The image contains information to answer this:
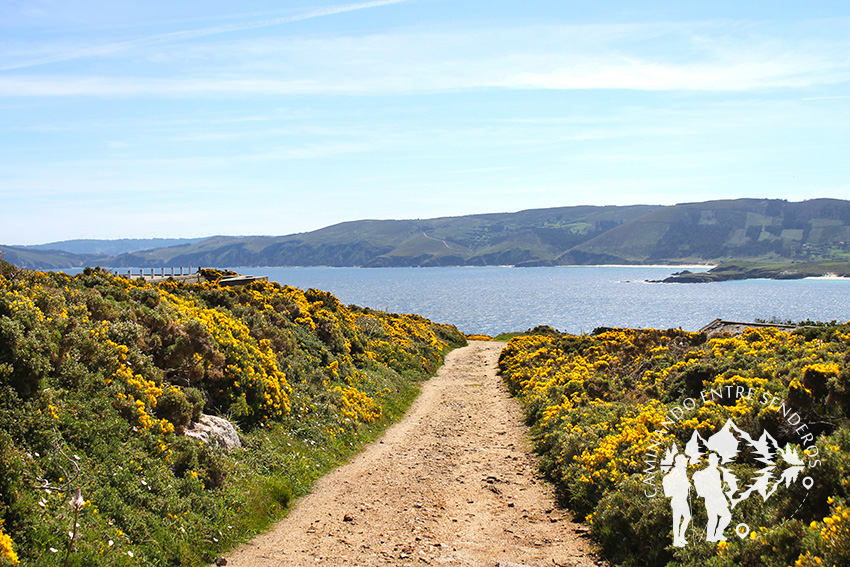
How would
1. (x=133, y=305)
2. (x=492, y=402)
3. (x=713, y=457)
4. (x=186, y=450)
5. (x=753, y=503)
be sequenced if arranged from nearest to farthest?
1. (x=753, y=503)
2. (x=713, y=457)
3. (x=186, y=450)
4. (x=133, y=305)
5. (x=492, y=402)

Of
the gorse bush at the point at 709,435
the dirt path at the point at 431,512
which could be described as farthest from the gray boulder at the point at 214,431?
the gorse bush at the point at 709,435

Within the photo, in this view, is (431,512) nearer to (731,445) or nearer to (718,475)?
(718,475)

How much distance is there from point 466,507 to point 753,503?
5.47 meters

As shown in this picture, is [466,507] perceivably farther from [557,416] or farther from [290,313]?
[290,313]

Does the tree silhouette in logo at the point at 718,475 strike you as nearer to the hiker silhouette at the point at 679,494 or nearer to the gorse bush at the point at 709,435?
the hiker silhouette at the point at 679,494

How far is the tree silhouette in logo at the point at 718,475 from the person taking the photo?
7.20 meters

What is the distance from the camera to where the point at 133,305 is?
539 inches

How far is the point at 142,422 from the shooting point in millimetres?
9719

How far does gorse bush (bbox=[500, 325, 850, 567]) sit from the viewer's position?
625cm

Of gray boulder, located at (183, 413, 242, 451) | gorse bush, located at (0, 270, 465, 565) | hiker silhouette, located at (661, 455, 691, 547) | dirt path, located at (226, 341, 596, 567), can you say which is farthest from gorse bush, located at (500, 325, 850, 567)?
gray boulder, located at (183, 413, 242, 451)

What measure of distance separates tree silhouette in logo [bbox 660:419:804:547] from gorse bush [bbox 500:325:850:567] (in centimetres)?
10

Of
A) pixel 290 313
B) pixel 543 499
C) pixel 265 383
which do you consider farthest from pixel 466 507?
pixel 290 313

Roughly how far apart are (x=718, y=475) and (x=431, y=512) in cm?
525

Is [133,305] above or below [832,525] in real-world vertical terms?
above
